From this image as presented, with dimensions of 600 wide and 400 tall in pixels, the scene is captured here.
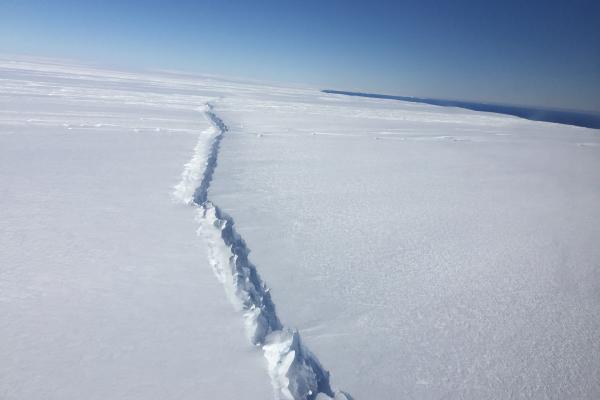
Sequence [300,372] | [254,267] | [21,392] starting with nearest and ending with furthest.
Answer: [21,392]
[300,372]
[254,267]

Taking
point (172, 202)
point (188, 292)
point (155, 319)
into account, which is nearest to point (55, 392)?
point (155, 319)

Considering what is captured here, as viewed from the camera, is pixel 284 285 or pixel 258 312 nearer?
pixel 258 312

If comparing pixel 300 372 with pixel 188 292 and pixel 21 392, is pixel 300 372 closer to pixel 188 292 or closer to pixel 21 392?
pixel 188 292
